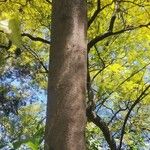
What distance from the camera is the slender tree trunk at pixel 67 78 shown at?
225cm

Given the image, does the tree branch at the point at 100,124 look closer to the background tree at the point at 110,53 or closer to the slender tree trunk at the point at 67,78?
the background tree at the point at 110,53

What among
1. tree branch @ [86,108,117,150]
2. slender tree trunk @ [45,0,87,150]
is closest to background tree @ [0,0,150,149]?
tree branch @ [86,108,117,150]

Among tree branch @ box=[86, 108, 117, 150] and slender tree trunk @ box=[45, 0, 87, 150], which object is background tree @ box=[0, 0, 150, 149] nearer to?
tree branch @ box=[86, 108, 117, 150]

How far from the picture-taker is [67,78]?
2.44 metres

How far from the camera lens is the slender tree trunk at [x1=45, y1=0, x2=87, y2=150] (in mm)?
2248

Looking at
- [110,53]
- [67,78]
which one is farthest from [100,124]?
[67,78]

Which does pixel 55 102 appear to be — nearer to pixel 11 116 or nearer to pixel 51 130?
pixel 51 130

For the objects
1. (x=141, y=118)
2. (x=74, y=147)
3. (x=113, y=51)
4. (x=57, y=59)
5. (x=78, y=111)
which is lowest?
(x=74, y=147)

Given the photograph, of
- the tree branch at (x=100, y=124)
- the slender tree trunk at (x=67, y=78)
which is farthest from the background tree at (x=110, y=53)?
the slender tree trunk at (x=67, y=78)

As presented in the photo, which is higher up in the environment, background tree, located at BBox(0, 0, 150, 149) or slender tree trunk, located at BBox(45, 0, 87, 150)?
background tree, located at BBox(0, 0, 150, 149)

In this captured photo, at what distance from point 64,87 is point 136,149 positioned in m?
3.58

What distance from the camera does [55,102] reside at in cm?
234

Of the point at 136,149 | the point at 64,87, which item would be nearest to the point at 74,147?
the point at 64,87

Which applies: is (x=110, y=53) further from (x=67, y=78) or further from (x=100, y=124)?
(x=67, y=78)
